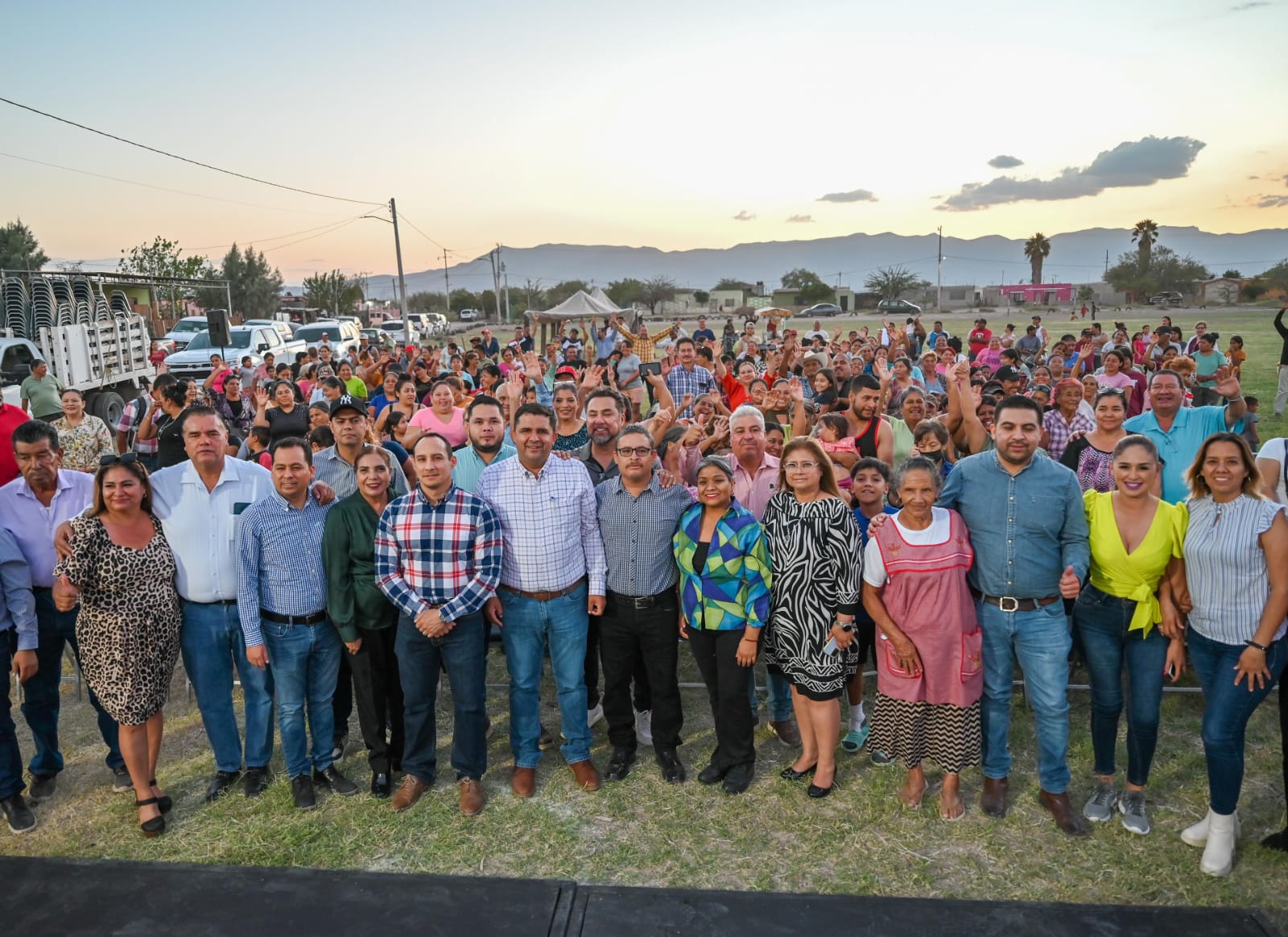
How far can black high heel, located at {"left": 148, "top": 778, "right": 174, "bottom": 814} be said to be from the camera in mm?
4085

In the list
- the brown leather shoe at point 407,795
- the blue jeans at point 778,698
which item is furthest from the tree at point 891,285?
the brown leather shoe at point 407,795

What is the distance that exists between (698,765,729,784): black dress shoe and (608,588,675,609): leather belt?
37.4 inches

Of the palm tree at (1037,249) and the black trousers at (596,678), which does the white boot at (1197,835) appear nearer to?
the black trousers at (596,678)

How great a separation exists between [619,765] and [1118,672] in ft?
8.19

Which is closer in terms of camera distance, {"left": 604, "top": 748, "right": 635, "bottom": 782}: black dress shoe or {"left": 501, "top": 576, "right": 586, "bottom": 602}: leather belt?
{"left": 501, "top": 576, "right": 586, "bottom": 602}: leather belt

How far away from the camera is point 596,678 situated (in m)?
5.12

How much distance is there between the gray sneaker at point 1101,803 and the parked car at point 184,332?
2219cm

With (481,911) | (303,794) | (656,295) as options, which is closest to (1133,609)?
(481,911)

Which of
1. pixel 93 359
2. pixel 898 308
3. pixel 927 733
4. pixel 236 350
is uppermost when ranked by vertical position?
pixel 898 308

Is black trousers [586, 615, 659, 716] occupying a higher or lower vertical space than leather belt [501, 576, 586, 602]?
lower

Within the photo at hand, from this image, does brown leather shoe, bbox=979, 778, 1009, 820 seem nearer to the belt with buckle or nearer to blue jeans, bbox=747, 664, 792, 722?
the belt with buckle

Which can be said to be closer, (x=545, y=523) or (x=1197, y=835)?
(x=1197, y=835)

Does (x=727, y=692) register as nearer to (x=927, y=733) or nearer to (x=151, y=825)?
(x=927, y=733)

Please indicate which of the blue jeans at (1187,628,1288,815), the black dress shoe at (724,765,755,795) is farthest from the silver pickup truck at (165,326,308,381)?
the blue jeans at (1187,628,1288,815)
